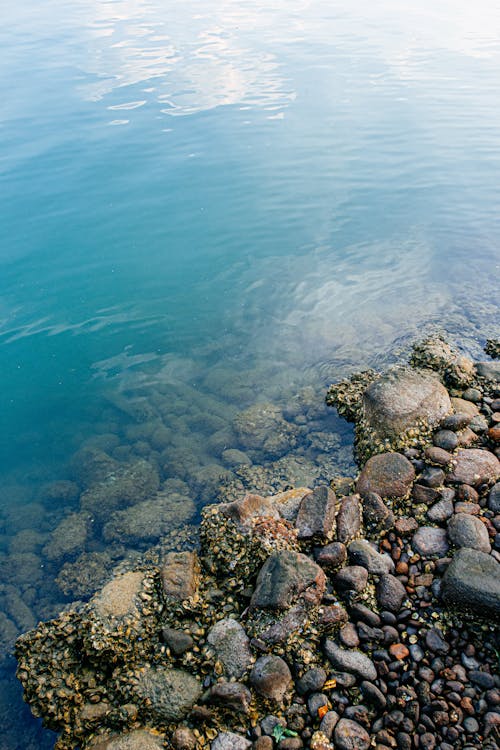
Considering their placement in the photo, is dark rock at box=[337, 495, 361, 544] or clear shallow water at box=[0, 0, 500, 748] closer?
dark rock at box=[337, 495, 361, 544]

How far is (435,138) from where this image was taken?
18.8 meters

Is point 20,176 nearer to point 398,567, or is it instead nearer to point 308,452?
point 308,452

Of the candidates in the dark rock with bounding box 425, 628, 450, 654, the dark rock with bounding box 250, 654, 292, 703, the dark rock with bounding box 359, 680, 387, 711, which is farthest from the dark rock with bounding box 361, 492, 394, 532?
the dark rock with bounding box 250, 654, 292, 703

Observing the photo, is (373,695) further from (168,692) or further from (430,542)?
(168,692)

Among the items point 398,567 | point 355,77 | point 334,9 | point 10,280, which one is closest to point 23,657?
point 398,567

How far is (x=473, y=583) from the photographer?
4430 mm

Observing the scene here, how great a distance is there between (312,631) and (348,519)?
127 centimetres

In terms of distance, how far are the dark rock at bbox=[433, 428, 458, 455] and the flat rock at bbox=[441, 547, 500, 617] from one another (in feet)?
5.08

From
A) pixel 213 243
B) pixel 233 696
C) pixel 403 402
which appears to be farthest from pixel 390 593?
pixel 213 243

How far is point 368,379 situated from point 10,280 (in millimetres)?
8882

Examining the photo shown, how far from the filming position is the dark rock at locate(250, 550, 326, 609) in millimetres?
4715

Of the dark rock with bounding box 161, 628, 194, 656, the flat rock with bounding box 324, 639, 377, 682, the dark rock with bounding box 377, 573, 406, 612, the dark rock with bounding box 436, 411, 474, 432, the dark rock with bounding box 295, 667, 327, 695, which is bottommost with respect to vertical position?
the dark rock with bounding box 161, 628, 194, 656

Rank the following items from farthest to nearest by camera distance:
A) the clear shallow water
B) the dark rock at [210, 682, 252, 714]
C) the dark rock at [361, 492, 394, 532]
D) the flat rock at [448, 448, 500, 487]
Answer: the clear shallow water, the flat rock at [448, 448, 500, 487], the dark rock at [361, 492, 394, 532], the dark rock at [210, 682, 252, 714]

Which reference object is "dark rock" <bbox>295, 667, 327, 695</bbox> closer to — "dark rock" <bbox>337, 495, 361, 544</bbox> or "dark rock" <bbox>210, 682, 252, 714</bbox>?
"dark rock" <bbox>210, 682, 252, 714</bbox>
